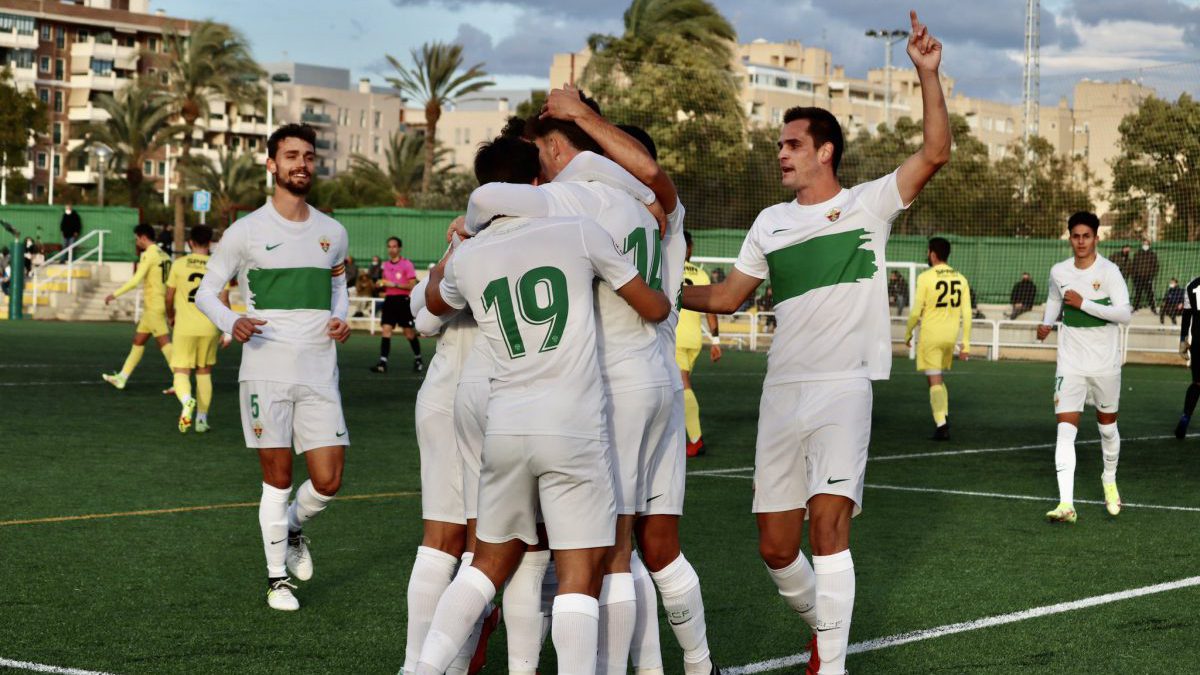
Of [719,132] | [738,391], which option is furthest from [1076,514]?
[719,132]

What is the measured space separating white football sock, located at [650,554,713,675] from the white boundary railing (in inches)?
1528

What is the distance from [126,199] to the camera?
105250mm

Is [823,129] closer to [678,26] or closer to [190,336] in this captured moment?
[190,336]

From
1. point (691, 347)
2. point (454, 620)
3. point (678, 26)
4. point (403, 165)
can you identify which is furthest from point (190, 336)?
point (403, 165)

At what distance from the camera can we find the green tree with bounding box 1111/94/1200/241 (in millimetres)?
35000

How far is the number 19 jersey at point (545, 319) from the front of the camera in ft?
15.3

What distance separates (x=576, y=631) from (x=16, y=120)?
211 feet

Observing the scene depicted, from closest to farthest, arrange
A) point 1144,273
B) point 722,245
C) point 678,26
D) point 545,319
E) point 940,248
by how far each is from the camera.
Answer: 1. point 545,319
2. point 940,248
3. point 1144,273
4. point 722,245
5. point 678,26

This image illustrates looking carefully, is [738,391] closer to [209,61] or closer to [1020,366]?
[1020,366]

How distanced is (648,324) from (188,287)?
11.7m

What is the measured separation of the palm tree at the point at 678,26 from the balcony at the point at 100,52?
77313 millimetres

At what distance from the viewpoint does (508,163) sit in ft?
17.4

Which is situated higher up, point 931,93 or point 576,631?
point 931,93

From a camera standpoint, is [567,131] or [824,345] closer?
[567,131]
